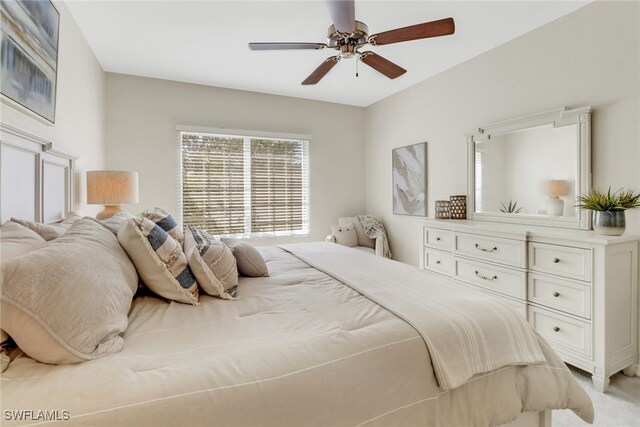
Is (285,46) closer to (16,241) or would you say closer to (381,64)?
(381,64)

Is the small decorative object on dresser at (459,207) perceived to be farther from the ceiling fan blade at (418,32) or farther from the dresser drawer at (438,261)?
the ceiling fan blade at (418,32)

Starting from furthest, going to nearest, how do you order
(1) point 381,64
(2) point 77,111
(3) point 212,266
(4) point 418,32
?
1. (2) point 77,111
2. (1) point 381,64
3. (4) point 418,32
4. (3) point 212,266

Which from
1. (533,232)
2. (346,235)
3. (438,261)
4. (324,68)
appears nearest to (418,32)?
(324,68)

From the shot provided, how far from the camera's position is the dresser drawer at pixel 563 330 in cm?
193

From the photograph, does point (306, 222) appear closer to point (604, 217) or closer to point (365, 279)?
point (365, 279)

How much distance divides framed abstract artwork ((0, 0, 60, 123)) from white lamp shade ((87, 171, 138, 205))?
0.68 meters

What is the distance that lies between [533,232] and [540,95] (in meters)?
1.25

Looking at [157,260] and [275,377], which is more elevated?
[157,260]

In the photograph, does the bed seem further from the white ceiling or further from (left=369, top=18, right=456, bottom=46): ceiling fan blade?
the white ceiling

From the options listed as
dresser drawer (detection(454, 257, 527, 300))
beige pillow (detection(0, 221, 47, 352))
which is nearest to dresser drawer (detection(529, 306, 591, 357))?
dresser drawer (detection(454, 257, 527, 300))

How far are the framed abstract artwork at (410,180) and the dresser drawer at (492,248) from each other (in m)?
1.07

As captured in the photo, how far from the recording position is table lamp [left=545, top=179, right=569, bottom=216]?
2.42 meters

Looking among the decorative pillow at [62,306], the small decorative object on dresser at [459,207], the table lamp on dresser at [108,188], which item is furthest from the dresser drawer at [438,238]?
the table lamp on dresser at [108,188]

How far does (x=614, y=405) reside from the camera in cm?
175
